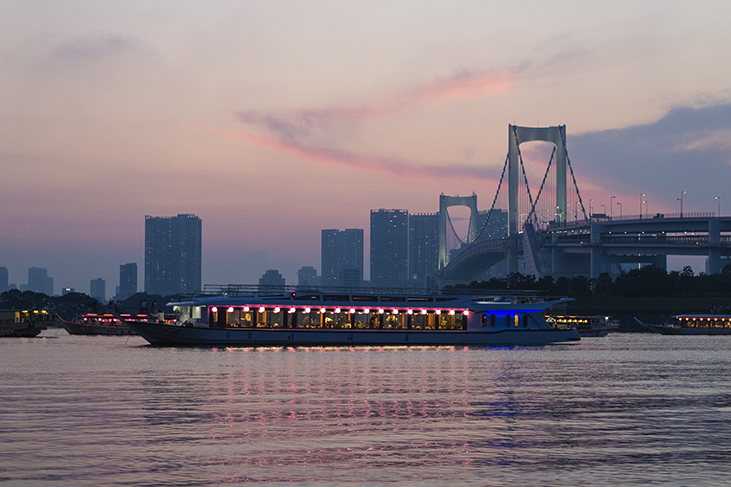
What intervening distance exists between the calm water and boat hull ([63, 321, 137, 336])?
2266 inches

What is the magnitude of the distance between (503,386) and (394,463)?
17409 mm

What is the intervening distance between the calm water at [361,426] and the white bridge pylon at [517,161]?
13657 centimetres

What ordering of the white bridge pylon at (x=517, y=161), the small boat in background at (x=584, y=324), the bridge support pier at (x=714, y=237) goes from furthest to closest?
the white bridge pylon at (x=517, y=161) → the bridge support pier at (x=714, y=237) → the small boat in background at (x=584, y=324)

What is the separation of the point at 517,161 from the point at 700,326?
3166 inches

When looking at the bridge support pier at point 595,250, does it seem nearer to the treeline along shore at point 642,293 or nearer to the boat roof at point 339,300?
the treeline along shore at point 642,293

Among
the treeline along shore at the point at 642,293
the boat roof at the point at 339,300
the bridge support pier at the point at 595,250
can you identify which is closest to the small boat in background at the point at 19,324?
the boat roof at the point at 339,300

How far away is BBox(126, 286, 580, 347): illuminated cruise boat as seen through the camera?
62.5m

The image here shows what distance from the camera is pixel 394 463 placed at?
16.2 metres

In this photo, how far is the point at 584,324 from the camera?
109m

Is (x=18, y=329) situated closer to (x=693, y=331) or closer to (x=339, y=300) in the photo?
(x=339, y=300)

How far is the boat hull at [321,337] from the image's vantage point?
62.2 metres

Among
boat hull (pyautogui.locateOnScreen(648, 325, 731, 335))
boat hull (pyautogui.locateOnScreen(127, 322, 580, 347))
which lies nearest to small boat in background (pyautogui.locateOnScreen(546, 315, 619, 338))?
boat hull (pyautogui.locateOnScreen(648, 325, 731, 335))

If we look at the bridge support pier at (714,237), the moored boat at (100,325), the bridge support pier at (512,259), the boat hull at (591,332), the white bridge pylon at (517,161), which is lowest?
the boat hull at (591,332)

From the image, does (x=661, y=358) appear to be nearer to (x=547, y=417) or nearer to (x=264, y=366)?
(x=264, y=366)
